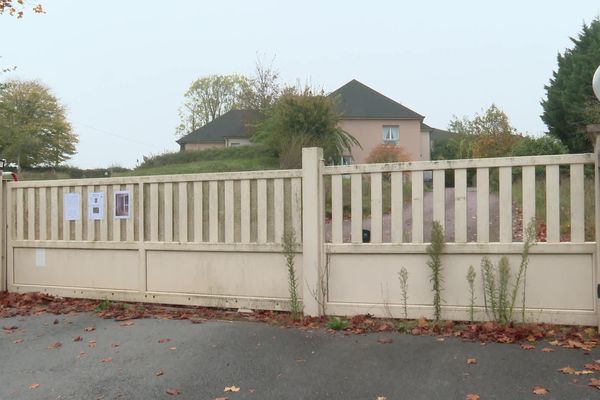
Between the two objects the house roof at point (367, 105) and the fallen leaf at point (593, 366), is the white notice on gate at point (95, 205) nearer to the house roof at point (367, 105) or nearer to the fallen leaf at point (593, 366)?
the fallen leaf at point (593, 366)

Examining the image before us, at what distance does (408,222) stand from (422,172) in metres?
1.22

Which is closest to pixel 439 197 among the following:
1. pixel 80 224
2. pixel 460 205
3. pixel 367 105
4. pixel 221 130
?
pixel 460 205

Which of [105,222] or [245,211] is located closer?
[245,211]

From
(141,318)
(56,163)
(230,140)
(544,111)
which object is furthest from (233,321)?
(56,163)

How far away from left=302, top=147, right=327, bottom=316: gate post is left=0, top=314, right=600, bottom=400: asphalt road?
1.60 ft

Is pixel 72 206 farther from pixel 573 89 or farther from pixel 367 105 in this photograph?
pixel 367 105

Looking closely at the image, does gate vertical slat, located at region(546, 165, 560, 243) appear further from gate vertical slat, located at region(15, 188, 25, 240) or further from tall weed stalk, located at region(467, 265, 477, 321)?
gate vertical slat, located at region(15, 188, 25, 240)

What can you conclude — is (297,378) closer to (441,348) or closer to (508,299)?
(441,348)

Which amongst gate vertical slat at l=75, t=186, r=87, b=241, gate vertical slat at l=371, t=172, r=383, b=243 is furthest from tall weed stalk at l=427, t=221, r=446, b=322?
gate vertical slat at l=75, t=186, r=87, b=241

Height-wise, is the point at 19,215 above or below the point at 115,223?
above

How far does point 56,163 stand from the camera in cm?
6750

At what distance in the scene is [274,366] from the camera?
4.63 meters

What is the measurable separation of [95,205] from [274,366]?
3.73 metres

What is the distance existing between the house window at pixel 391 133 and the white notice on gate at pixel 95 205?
39532 mm
